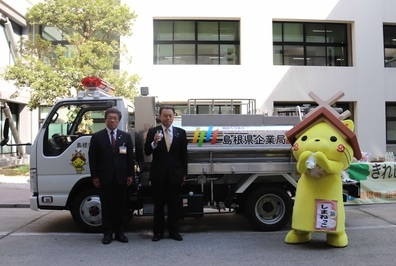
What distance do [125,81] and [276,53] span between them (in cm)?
766

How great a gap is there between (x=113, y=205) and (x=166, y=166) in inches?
42.1

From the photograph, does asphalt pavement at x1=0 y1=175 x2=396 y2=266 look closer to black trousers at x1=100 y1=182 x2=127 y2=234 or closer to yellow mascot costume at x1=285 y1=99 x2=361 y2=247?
black trousers at x1=100 y1=182 x2=127 y2=234

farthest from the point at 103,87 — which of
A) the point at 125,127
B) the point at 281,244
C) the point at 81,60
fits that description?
the point at 81,60

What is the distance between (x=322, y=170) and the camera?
572cm

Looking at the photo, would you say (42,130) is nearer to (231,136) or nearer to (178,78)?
(231,136)

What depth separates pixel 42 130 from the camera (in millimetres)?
6887

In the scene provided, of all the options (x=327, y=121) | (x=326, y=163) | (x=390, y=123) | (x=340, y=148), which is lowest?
(x=326, y=163)

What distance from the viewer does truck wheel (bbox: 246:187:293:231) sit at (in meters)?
7.04

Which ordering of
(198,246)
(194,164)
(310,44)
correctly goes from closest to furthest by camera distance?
(198,246) → (194,164) → (310,44)

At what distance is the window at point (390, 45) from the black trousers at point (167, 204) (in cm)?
1635

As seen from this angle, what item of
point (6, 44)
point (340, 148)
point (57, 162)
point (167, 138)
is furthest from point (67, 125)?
point (6, 44)

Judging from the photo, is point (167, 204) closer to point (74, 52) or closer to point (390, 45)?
point (74, 52)

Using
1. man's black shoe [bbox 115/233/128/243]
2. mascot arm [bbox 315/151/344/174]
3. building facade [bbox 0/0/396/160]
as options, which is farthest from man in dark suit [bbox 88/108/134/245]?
building facade [bbox 0/0/396/160]

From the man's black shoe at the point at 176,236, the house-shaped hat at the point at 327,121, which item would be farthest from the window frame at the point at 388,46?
the man's black shoe at the point at 176,236
